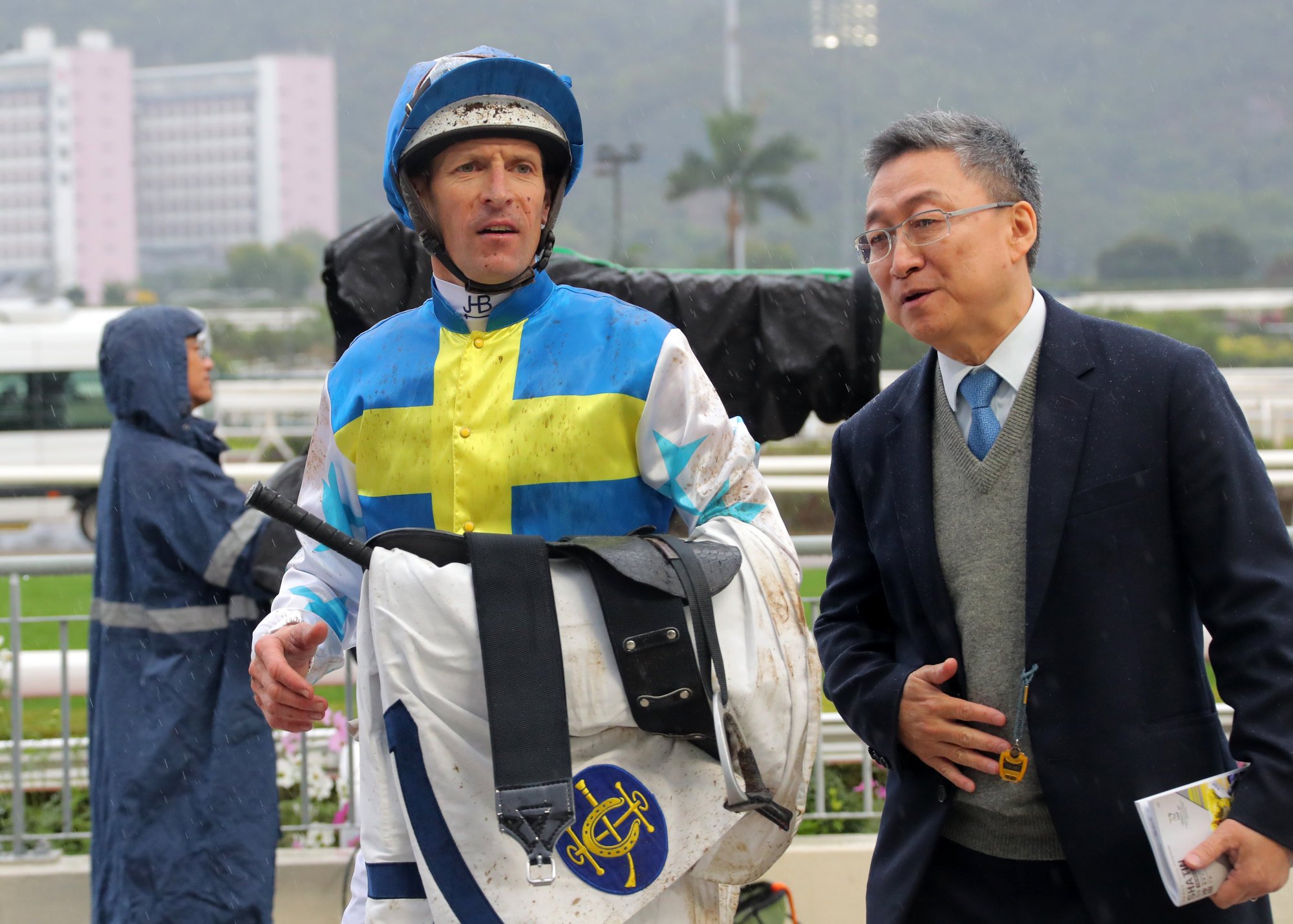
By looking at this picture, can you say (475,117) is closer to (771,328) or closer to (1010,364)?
(1010,364)

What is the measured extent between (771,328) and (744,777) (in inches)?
93.7

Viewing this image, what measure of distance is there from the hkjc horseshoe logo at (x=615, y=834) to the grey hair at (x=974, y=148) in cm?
111

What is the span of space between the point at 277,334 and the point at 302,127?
214ft

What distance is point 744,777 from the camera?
1.81 m

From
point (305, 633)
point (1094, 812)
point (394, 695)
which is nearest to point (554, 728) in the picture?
point (394, 695)

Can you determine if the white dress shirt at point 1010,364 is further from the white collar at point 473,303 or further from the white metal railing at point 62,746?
the white metal railing at point 62,746

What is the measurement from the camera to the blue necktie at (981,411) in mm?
2215

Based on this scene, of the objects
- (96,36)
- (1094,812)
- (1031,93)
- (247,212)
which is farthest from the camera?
(1031,93)

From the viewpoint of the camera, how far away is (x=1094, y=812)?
200cm

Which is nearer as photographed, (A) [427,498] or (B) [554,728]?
(B) [554,728]

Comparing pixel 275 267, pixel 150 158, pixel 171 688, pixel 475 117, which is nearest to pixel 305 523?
pixel 475 117

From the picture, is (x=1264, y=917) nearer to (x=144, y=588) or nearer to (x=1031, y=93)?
(x=144, y=588)

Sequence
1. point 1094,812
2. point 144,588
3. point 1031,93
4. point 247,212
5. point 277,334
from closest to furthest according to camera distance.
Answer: point 1094,812 < point 144,588 < point 277,334 < point 247,212 < point 1031,93

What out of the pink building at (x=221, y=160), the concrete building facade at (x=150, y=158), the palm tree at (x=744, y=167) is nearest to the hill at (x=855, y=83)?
the pink building at (x=221, y=160)
